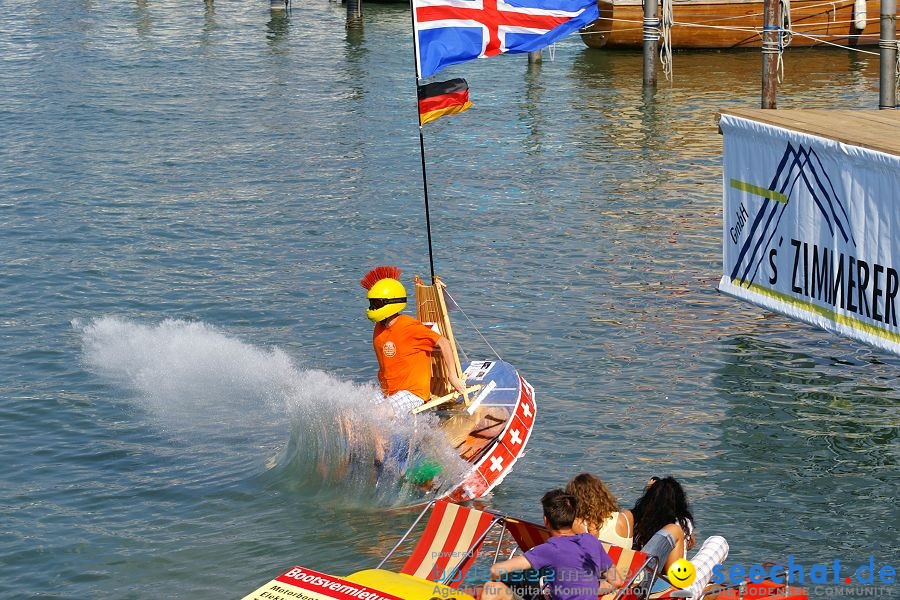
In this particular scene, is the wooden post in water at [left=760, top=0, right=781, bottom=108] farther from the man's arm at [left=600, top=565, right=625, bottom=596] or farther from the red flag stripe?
the man's arm at [left=600, top=565, right=625, bottom=596]

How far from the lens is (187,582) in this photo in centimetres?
1047

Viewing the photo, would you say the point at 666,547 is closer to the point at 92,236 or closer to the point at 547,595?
the point at 547,595

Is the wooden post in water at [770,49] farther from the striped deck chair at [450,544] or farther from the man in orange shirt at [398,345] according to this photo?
the striped deck chair at [450,544]

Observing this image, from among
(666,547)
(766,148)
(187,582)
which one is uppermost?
(766,148)

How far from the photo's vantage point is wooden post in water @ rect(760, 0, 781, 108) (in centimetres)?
2273

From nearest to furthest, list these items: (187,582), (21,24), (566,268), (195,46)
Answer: (187,582) → (566,268) → (195,46) → (21,24)

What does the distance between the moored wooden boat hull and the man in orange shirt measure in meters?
25.5

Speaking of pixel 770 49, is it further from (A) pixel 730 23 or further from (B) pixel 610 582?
(B) pixel 610 582

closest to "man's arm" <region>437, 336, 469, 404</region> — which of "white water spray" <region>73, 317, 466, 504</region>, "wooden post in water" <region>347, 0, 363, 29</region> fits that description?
"white water spray" <region>73, 317, 466, 504</region>

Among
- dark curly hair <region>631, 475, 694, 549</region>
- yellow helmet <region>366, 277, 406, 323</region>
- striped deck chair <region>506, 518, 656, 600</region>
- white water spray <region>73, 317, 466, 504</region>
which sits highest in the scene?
yellow helmet <region>366, 277, 406, 323</region>

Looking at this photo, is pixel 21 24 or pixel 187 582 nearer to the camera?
pixel 187 582

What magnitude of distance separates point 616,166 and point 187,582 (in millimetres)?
15986

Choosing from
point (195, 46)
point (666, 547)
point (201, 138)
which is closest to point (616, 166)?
point (201, 138)

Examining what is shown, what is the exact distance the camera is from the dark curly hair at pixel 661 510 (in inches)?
348
